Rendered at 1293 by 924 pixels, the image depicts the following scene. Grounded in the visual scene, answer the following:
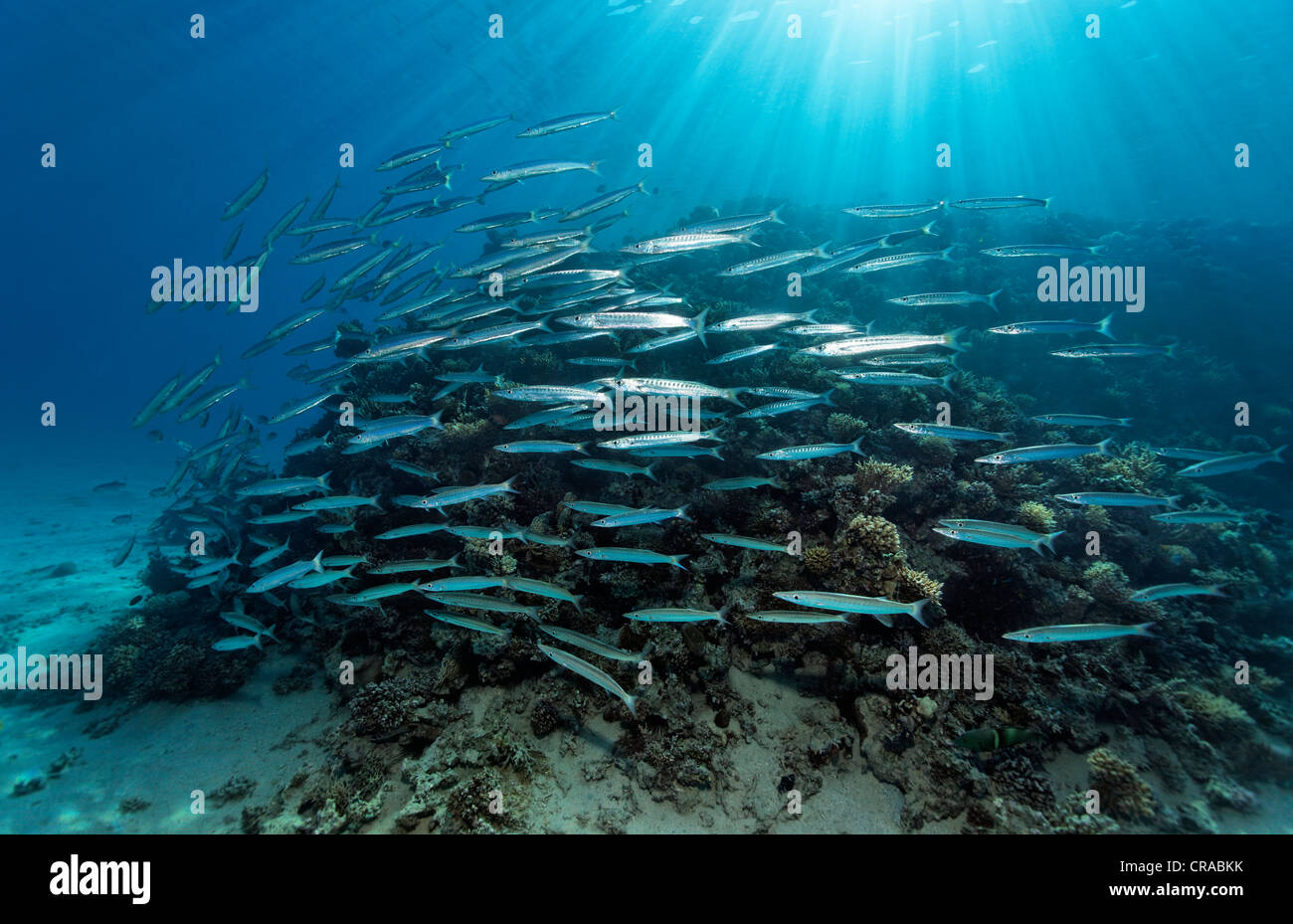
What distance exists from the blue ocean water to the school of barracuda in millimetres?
1304

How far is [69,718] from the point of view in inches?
303

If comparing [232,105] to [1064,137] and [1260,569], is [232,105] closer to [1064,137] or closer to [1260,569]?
[1260,569]

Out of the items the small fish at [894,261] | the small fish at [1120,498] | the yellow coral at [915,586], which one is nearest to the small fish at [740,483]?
the yellow coral at [915,586]

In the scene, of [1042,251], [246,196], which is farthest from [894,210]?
[246,196]

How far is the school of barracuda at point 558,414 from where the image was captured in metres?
A: 5.73

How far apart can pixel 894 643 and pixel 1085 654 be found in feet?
7.79

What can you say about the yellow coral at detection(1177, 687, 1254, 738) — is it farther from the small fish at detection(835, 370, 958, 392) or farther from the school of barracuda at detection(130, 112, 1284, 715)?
the small fish at detection(835, 370, 958, 392)

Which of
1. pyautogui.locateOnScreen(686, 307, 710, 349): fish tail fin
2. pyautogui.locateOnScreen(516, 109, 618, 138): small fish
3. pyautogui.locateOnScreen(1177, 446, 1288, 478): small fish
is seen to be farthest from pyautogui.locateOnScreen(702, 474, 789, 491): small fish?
pyautogui.locateOnScreen(516, 109, 618, 138): small fish

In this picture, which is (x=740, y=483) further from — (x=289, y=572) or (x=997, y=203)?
(x=997, y=203)

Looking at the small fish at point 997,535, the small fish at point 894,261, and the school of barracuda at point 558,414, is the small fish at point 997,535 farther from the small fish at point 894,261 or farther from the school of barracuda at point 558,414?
the small fish at point 894,261

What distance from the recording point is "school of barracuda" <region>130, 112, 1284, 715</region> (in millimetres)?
5727

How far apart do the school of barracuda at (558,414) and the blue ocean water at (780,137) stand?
1304mm

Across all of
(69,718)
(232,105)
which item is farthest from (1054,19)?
(232,105)

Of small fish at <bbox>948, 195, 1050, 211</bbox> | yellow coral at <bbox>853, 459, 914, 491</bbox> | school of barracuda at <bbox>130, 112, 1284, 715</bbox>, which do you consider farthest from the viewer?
small fish at <bbox>948, 195, 1050, 211</bbox>
